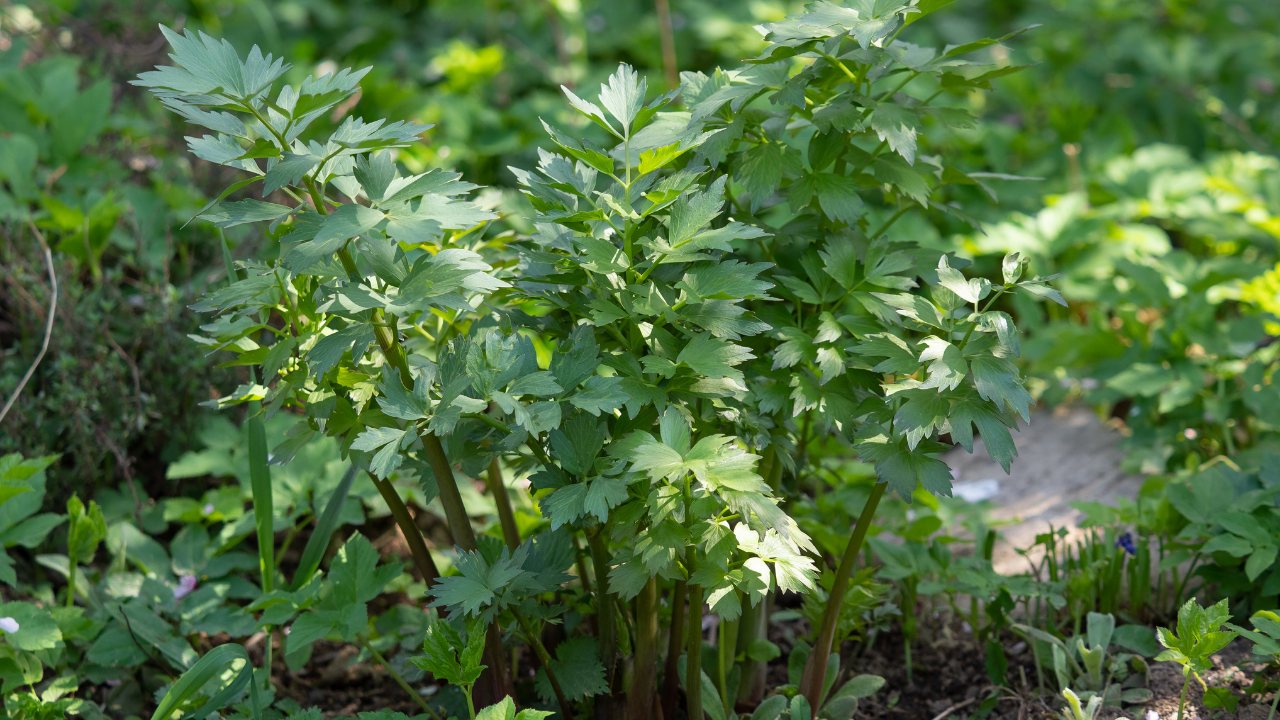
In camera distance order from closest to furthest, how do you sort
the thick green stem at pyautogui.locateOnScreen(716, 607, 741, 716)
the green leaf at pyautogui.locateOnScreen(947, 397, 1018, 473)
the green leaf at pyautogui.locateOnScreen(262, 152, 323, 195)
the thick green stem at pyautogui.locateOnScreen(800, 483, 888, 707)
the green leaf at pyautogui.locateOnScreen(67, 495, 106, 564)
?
the green leaf at pyautogui.locateOnScreen(262, 152, 323, 195) < the green leaf at pyautogui.locateOnScreen(947, 397, 1018, 473) < the thick green stem at pyautogui.locateOnScreen(800, 483, 888, 707) < the thick green stem at pyautogui.locateOnScreen(716, 607, 741, 716) < the green leaf at pyautogui.locateOnScreen(67, 495, 106, 564)

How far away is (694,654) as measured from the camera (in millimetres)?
1349

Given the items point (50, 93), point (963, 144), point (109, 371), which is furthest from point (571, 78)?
point (109, 371)

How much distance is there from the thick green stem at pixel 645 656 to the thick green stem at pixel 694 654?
5 centimetres

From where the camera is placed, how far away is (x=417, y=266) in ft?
3.77

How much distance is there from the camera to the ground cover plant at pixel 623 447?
114 cm

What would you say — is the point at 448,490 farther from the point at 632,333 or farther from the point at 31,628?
the point at 31,628

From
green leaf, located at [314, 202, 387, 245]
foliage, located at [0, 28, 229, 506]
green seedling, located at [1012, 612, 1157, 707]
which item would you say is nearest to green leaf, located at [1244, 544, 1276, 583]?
green seedling, located at [1012, 612, 1157, 707]

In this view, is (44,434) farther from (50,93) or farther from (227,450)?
(50,93)

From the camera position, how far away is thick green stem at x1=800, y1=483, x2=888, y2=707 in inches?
A: 53.4

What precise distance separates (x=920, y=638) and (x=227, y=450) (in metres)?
1.56

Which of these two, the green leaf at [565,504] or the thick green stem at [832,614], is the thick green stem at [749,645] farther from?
the green leaf at [565,504]

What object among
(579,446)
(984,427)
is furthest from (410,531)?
(984,427)

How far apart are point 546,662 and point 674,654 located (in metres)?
0.20

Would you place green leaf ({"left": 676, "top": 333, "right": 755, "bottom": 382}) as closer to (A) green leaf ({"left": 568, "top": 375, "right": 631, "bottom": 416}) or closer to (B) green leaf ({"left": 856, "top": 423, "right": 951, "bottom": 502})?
(A) green leaf ({"left": 568, "top": 375, "right": 631, "bottom": 416})
